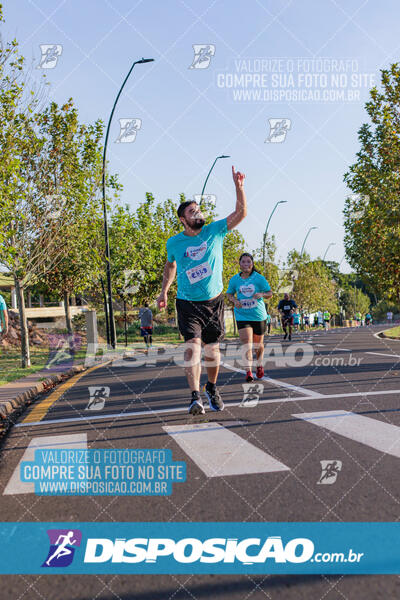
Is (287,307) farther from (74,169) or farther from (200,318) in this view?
(200,318)

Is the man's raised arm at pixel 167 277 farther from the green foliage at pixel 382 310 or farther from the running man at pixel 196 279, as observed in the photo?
the green foliage at pixel 382 310

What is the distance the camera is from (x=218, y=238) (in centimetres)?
602

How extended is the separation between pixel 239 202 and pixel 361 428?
2.28 metres

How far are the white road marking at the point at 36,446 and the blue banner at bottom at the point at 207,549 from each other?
33.5 inches

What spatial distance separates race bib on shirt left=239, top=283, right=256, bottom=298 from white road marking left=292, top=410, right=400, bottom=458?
359cm

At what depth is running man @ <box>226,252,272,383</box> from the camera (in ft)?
29.9

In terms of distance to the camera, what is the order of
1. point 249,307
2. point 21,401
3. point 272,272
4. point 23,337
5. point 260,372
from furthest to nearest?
point 272,272 < point 23,337 < point 249,307 < point 260,372 < point 21,401

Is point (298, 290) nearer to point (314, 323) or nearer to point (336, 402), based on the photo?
point (314, 323)

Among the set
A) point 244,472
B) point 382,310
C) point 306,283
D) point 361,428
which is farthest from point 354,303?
point 244,472

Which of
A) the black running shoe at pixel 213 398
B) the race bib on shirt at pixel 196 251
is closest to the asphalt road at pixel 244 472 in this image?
the black running shoe at pixel 213 398

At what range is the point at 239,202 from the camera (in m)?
5.63

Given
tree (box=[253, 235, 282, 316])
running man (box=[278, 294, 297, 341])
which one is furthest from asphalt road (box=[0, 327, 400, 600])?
tree (box=[253, 235, 282, 316])

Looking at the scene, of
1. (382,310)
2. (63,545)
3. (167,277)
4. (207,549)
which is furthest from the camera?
(382,310)

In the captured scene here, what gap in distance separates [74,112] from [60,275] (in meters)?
8.37
